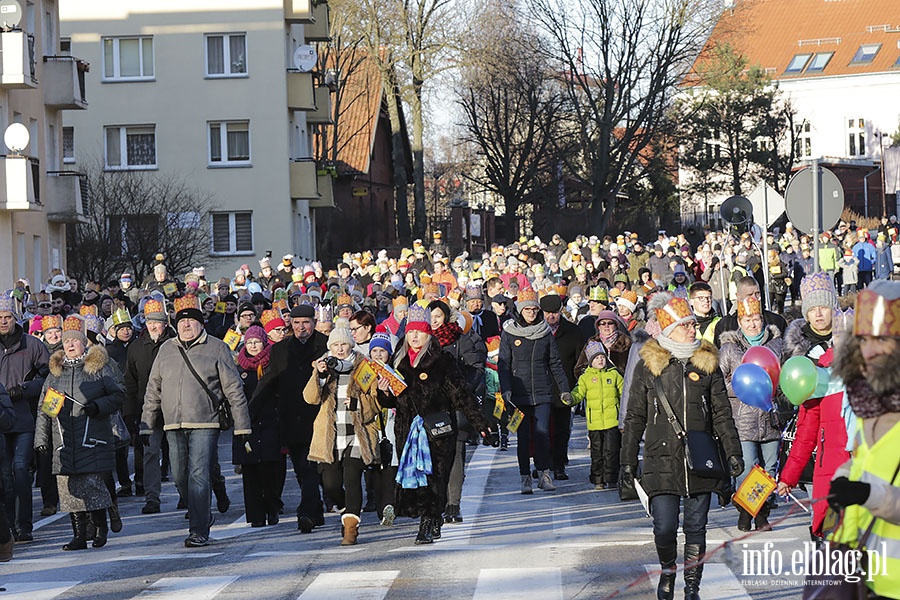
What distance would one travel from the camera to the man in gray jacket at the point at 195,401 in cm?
1259

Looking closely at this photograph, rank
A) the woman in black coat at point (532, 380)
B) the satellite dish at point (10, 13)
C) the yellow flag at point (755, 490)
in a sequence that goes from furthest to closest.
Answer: the satellite dish at point (10, 13) → the woman in black coat at point (532, 380) → the yellow flag at point (755, 490)

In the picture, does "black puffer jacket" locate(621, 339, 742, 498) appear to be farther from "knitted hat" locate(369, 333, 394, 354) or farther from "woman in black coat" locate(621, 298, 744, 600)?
"knitted hat" locate(369, 333, 394, 354)

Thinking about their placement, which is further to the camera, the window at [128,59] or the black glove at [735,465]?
the window at [128,59]

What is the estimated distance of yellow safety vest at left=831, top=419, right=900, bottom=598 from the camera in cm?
541

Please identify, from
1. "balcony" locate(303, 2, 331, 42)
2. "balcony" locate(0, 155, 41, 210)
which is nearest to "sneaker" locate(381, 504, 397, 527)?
"balcony" locate(0, 155, 41, 210)

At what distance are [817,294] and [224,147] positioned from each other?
43226mm

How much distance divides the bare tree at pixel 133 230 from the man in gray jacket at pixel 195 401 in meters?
27.7

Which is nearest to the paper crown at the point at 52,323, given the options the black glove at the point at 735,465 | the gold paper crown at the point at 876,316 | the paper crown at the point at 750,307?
the paper crown at the point at 750,307

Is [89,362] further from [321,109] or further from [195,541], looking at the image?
[321,109]

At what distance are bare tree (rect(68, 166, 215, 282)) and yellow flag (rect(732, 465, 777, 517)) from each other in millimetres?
32288

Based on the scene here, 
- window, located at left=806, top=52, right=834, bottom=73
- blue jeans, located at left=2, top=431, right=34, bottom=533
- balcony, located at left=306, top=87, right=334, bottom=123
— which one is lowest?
blue jeans, located at left=2, top=431, right=34, bottom=533

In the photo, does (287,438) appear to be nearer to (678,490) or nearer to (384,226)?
(678,490)

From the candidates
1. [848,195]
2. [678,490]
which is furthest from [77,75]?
[848,195]

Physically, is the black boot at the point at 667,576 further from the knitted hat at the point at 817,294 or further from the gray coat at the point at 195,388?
the gray coat at the point at 195,388
